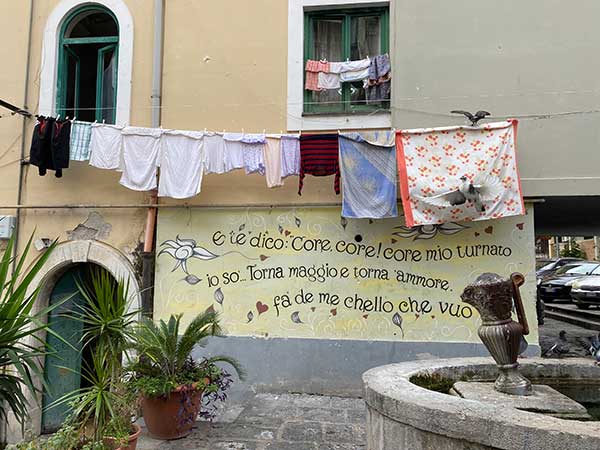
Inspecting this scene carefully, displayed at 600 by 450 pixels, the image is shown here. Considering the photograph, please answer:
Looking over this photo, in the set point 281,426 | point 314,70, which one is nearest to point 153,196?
point 314,70

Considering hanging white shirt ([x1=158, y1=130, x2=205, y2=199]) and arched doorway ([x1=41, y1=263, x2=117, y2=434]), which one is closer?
hanging white shirt ([x1=158, y1=130, x2=205, y2=199])

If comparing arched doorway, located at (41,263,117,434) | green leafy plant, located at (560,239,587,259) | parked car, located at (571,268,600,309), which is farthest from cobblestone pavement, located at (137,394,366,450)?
green leafy plant, located at (560,239,587,259)

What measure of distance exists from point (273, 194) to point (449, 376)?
3888 mm

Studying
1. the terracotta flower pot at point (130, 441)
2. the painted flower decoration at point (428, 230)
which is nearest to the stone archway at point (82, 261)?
the terracotta flower pot at point (130, 441)

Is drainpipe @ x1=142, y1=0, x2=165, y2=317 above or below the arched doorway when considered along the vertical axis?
above

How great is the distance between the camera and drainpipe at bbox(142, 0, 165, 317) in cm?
737

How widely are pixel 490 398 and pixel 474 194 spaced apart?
11.4 feet

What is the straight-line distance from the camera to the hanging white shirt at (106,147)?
712 cm

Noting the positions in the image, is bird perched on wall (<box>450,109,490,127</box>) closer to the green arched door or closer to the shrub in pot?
the shrub in pot

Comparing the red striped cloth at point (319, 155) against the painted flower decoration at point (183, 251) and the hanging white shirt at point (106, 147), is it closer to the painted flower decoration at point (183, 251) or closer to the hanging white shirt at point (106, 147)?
the painted flower decoration at point (183, 251)

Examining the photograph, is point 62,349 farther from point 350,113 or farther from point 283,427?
point 350,113

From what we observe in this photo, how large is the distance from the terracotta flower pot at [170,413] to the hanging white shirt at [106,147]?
3652 mm

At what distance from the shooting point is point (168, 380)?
4.81 m

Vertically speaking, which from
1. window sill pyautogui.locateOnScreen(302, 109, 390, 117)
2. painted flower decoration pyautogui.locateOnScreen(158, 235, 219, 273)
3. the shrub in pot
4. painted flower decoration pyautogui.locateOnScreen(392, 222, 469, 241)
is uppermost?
window sill pyautogui.locateOnScreen(302, 109, 390, 117)
